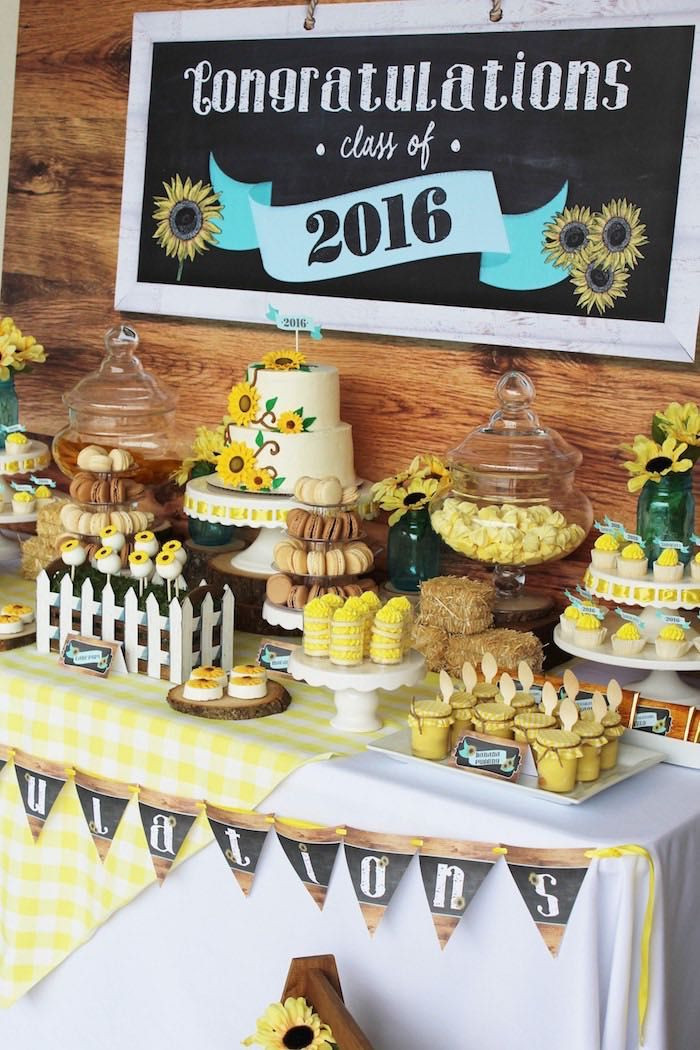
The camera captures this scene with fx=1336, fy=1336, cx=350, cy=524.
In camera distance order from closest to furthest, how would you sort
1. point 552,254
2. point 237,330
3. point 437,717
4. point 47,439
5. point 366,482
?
point 437,717
point 552,254
point 366,482
point 237,330
point 47,439

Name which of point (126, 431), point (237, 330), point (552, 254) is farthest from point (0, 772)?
point (552, 254)

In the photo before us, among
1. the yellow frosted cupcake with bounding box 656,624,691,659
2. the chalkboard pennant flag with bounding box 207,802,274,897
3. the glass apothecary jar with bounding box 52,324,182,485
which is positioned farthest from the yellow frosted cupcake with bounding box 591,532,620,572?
the glass apothecary jar with bounding box 52,324,182,485

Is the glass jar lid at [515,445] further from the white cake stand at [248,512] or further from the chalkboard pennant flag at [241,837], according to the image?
the chalkboard pennant flag at [241,837]

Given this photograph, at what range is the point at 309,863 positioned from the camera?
5.61 feet

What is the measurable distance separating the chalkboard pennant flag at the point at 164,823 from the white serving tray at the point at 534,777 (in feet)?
0.93

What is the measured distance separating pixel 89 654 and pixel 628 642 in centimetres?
81

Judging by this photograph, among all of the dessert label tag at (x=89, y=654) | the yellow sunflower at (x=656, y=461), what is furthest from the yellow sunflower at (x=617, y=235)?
the dessert label tag at (x=89, y=654)

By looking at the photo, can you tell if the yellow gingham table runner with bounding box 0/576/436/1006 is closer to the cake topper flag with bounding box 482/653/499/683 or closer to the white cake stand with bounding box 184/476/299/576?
the cake topper flag with bounding box 482/653/499/683

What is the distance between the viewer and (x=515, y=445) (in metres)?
2.17

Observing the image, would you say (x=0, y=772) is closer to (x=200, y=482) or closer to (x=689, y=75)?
(x=200, y=482)

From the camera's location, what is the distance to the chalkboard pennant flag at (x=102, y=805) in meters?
1.90

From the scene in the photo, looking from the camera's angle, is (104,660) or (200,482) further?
(200,482)

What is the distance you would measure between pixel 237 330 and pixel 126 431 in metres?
0.32

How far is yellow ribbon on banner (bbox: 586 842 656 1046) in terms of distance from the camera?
151cm
